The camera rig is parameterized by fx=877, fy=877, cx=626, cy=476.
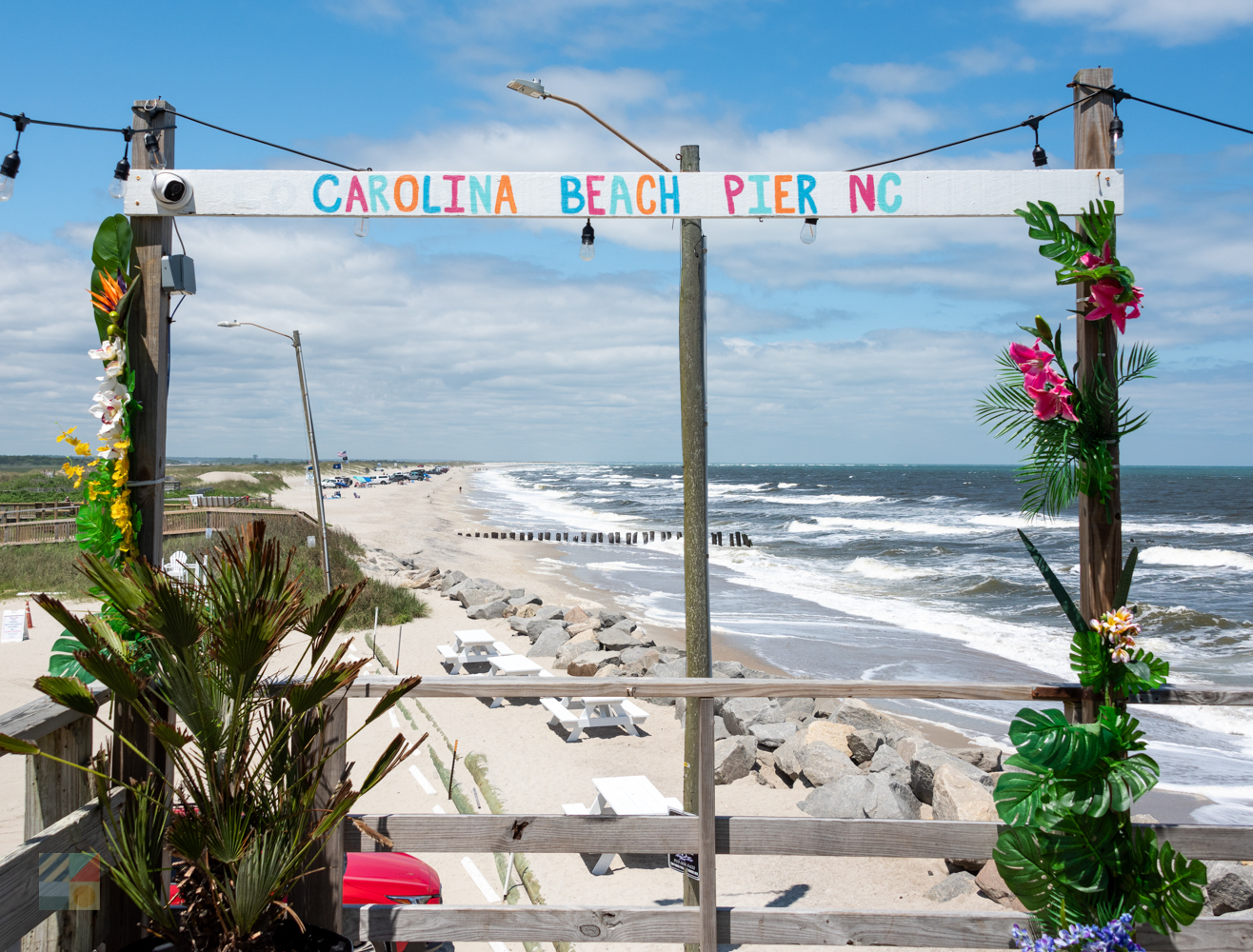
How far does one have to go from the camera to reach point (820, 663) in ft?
47.2

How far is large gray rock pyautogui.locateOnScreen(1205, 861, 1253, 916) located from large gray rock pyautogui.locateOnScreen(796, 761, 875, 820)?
89.5 inches

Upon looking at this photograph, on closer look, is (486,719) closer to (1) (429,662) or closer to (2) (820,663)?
(1) (429,662)

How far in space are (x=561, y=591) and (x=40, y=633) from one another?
12530 millimetres

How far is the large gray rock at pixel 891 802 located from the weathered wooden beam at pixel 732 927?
3.71m

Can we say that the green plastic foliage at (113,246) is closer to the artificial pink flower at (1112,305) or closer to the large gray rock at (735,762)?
the artificial pink flower at (1112,305)

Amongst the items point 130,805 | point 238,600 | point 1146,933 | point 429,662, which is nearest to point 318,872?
point 130,805

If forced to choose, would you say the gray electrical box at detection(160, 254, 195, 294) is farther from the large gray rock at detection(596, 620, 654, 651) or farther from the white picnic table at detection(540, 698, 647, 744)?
the large gray rock at detection(596, 620, 654, 651)

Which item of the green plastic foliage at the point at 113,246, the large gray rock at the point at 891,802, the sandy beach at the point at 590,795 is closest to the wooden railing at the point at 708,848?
the sandy beach at the point at 590,795

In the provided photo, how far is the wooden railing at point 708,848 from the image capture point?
297 centimetres

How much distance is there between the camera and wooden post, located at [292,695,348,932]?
293cm

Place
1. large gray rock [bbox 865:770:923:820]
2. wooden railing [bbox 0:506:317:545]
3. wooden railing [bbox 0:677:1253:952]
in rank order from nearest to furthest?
wooden railing [bbox 0:677:1253:952], large gray rock [bbox 865:770:923:820], wooden railing [bbox 0:506:317:545]

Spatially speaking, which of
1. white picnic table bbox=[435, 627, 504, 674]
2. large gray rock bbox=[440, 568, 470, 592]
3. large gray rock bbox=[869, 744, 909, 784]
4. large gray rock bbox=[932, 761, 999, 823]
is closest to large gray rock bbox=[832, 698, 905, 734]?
large gray rock bbox=[869, 744, 909, 784]

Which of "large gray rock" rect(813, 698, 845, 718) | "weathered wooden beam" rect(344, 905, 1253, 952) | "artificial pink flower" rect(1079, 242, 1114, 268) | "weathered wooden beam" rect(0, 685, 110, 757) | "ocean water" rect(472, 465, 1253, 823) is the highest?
"artificial pink flower" rect(1079, 242, 1114, 268)

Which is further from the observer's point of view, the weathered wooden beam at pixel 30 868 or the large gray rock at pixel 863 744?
the large gray rock at pixel 863 744
